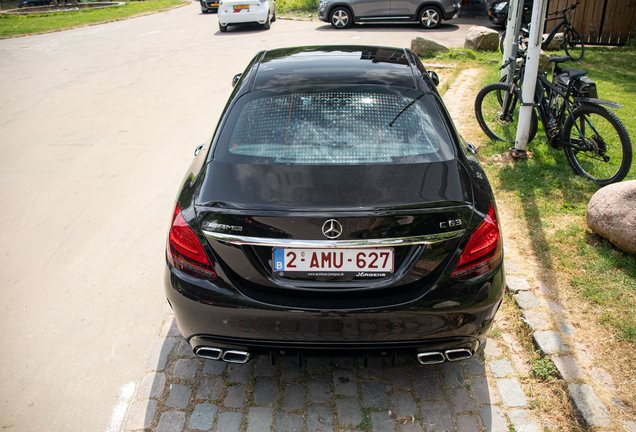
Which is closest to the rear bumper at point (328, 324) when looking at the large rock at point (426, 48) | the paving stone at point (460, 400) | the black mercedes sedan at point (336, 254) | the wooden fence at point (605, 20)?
the black mercedes sedan at point (336, 254)

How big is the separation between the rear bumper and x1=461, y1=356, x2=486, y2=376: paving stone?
54cm

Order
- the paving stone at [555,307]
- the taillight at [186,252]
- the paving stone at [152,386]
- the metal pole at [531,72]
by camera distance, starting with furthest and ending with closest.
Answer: the metal pole at [531,72], the paving stone at [555,307], the paving stone at [152,386], the taillight at [186,252]

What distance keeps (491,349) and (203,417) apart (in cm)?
181

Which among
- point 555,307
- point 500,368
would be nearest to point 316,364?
point 500,368

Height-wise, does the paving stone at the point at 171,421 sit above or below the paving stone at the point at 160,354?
above

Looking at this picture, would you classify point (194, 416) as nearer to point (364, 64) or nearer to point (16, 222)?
point (364, 64)

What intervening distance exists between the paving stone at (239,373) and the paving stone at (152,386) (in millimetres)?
392

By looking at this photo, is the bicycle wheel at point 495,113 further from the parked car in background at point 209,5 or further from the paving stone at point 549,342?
the parked car in background at point 209,5

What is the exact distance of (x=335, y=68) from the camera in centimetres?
335

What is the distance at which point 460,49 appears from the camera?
1268 cm

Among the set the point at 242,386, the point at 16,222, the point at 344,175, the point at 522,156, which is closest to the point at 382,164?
the point at 344,175

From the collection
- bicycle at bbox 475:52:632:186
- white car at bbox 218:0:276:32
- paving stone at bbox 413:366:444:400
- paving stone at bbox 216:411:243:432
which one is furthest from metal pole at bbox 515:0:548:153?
white car at bbox 218:0:276:32

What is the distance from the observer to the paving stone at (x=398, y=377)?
2953 millimetres

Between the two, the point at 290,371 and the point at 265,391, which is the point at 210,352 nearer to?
the point at 265,391
